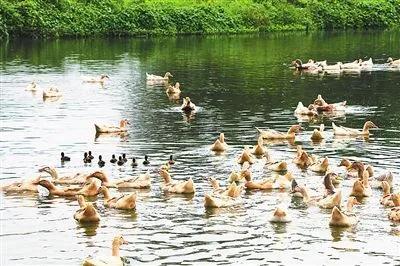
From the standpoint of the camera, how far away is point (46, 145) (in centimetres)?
3641

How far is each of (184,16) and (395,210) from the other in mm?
81348

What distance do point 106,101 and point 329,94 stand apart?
12324 millimetres

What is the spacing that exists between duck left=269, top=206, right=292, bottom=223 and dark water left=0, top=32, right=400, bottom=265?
253 mm

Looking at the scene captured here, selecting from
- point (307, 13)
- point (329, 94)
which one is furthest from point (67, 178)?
point (307, 13)

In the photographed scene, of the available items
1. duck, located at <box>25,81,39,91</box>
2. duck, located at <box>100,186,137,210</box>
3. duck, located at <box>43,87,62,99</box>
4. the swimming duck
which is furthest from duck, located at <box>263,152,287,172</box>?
the swimming duck

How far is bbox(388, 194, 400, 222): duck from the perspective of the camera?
81.0ft

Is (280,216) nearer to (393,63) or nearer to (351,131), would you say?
(351,131)

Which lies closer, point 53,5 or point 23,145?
point 23,145

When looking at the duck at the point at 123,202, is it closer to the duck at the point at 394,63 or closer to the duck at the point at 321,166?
the duck at the point at 321,166

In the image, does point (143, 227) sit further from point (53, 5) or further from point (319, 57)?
point (53, 5)

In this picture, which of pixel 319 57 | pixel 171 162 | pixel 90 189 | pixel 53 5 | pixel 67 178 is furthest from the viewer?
pixel 53 5

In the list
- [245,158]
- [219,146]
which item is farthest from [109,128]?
[245,158]

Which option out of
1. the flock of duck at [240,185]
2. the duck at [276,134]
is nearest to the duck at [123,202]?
the flock of duck at [240,185]

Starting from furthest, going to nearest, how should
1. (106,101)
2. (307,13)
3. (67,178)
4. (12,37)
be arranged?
(307,13)
(12,37)
(106,101)
(67,178)
